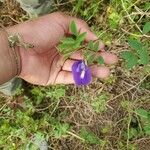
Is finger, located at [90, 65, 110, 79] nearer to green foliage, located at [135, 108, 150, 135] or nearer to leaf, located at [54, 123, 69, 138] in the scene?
green foliage, located at [135, 108, 150, 135]

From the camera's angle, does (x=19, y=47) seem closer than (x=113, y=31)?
Yes

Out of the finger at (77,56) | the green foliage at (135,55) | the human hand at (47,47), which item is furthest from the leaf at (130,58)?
the finger at (77,56)

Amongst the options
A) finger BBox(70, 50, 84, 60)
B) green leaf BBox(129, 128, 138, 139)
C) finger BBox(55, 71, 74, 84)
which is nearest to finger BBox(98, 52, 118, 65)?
finger BBox(70, 50, 84, 60)

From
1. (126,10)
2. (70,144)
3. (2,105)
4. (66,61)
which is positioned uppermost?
(126,10)

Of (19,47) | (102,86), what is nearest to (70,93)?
(102,86)

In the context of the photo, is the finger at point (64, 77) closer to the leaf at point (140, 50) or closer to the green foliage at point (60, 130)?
the green foliage at point (60, 130)

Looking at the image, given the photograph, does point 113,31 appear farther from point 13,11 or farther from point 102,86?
point 13,11

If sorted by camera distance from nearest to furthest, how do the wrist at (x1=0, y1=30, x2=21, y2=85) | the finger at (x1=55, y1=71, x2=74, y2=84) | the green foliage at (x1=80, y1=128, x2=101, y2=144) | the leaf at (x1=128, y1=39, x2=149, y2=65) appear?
1. the leaf at (x1=128, y1=39, x2=149, y2=65)
2. the wrist at (x1=0, y1=30, x2=21, y2=85)
3. the finger at (x1=55, y1=71, x2=74, y2=84)
4. the green foliage at (x1=80, y1=128, x2=101, y2=144)
